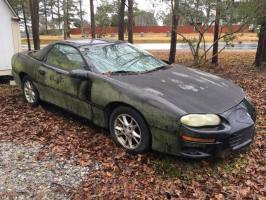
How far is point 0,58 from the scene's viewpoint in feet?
32.2

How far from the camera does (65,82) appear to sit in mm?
5363

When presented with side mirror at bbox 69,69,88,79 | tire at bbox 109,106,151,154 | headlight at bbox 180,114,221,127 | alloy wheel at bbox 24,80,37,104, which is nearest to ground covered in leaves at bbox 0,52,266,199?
tire at bbox 109,106,151,154

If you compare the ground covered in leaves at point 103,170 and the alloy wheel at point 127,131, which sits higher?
the alloy wheel at point 127,131

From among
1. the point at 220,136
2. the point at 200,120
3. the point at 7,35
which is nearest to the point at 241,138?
the point at 220,136

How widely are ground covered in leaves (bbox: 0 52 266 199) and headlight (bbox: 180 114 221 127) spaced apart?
0.66 m

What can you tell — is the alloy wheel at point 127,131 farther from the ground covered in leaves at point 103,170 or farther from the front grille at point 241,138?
the front grille at point 241,138

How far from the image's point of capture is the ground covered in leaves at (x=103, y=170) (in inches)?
146

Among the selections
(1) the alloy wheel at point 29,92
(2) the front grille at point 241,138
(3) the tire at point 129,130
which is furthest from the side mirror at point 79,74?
(2) the front grille at point 241,138

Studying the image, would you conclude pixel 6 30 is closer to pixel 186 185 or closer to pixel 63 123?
pixel 63 123

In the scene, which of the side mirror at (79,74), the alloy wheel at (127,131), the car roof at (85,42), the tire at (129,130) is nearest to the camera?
the tire at (129,130)

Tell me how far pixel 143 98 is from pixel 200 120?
78cm

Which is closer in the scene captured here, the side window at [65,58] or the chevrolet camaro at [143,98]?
the chevrolet camaro at [143,98]

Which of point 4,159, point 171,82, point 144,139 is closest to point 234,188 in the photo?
point 144,139

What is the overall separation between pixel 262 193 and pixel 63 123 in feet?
11.3
